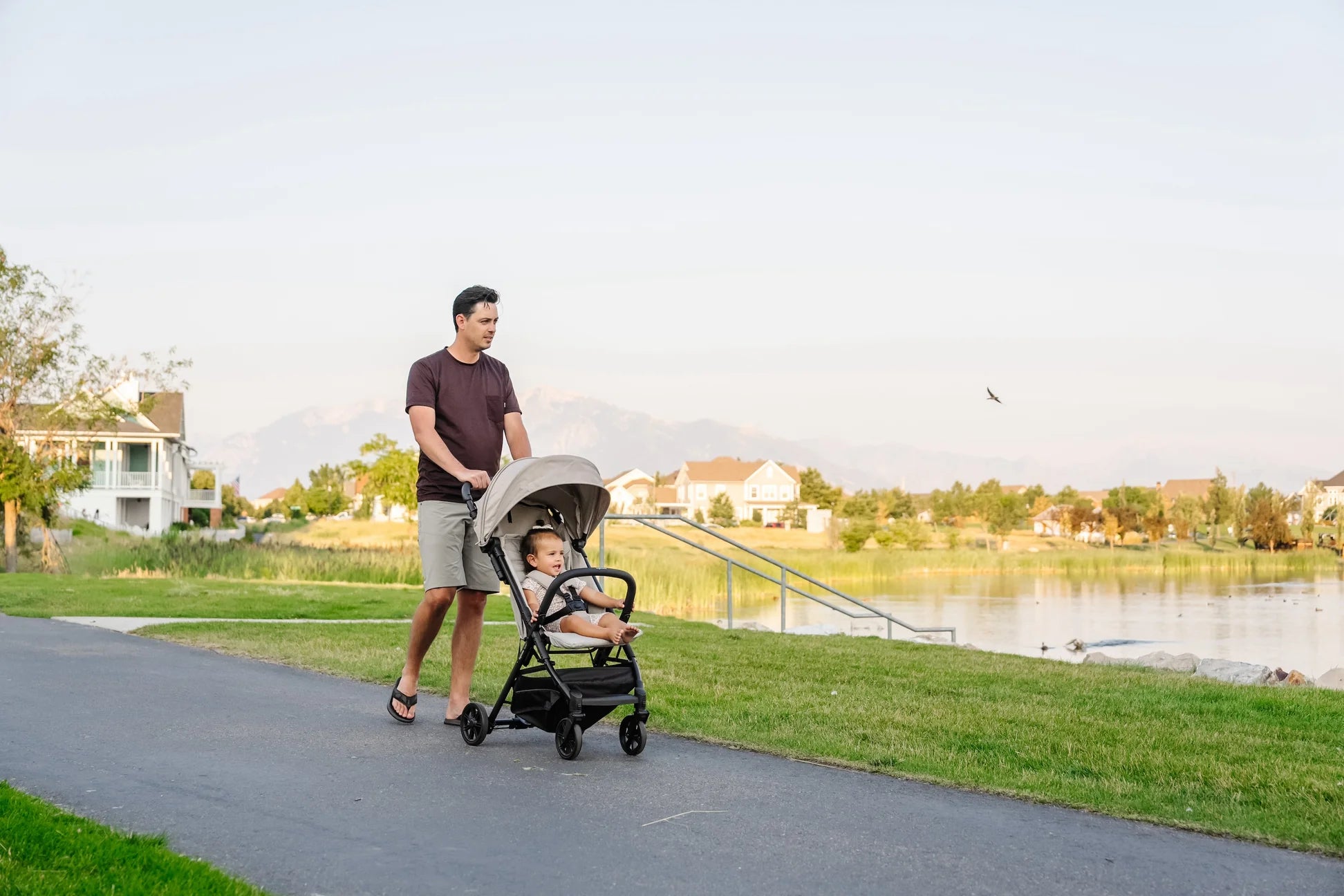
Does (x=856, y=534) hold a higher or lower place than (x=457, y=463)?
lower

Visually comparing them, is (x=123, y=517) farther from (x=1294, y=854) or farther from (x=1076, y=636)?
(x=1294, y=854)

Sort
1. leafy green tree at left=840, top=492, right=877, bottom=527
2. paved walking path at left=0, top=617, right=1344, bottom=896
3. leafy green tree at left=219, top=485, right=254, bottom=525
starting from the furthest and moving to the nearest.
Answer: leafy green tree at left=219, top=485, right=254, bottom=525
leafy green tree at left=840, top=492, right=877, bottom=527
paved walking path at left=0, top=617, right=1344, bottom=896

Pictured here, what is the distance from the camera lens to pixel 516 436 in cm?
725

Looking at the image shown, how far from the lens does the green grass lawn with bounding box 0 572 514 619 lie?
1521cm

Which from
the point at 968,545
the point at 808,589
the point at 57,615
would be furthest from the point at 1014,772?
the point at 968,545

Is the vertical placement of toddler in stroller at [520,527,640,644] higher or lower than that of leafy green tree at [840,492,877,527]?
lower

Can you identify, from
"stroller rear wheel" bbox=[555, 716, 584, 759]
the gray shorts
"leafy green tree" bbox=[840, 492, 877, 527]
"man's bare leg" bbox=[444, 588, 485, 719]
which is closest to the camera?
"stroller rear wheel" bbox=[555, 716, 584, 759]

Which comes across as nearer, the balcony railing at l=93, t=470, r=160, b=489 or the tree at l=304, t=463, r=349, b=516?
the balcony railing at l=93, t=470, r=160, b=489

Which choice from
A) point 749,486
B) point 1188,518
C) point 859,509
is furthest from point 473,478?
point 749,486

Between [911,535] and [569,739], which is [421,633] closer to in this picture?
[569,739]

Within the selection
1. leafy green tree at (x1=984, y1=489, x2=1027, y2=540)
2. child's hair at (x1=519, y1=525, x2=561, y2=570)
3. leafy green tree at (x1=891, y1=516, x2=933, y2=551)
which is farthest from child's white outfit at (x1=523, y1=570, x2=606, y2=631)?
leafy green tree at (x1=984, y1=489, x2=1027, y2=540)

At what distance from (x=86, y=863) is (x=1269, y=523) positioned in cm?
7610

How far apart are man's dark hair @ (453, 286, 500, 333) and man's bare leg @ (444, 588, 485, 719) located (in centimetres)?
157

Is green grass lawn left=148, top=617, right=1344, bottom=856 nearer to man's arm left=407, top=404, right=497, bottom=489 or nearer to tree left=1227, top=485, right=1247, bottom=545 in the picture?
man's arm left=407, top=404, right=497, bottom=489
